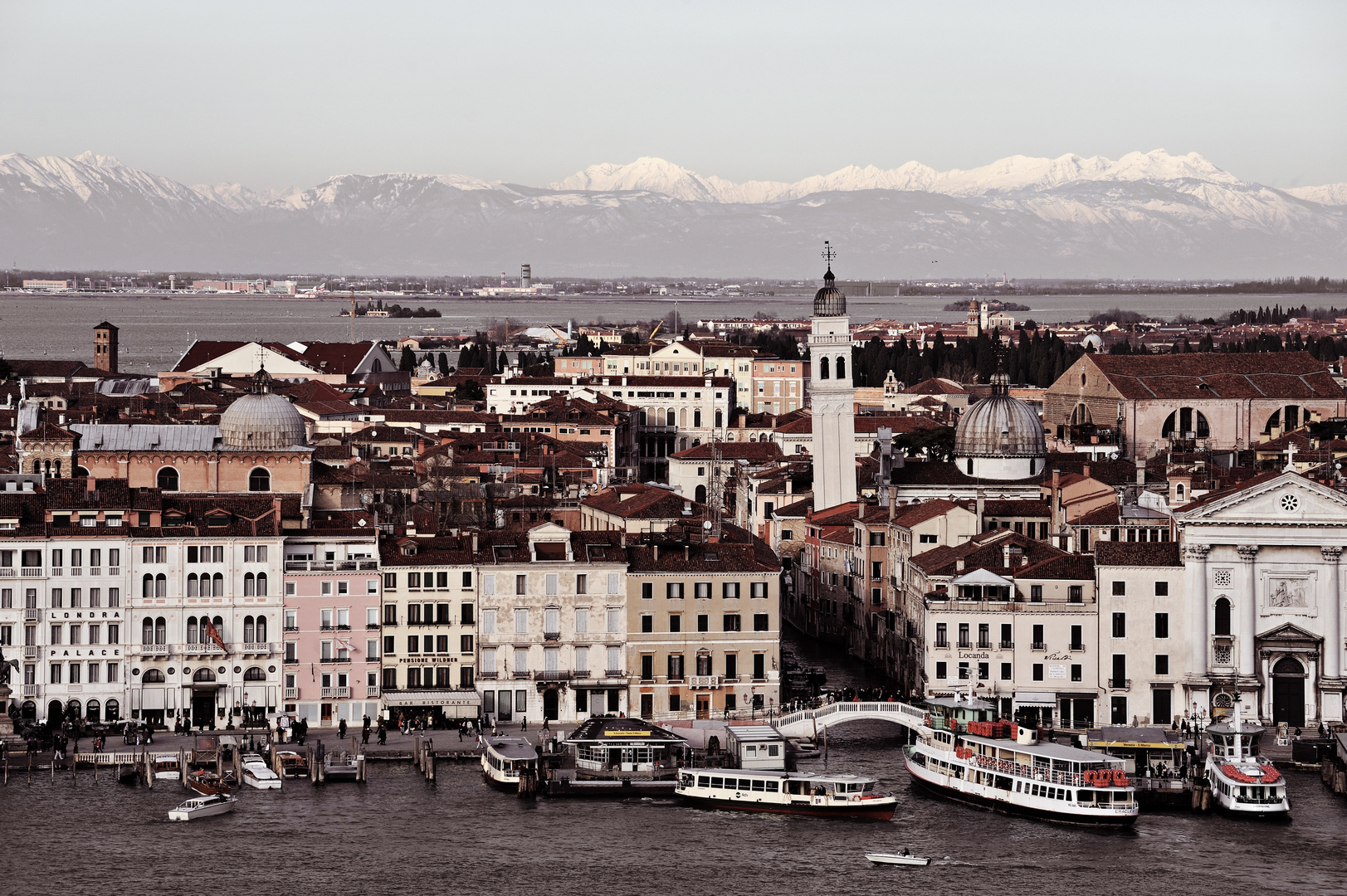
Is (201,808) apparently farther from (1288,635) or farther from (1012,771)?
(1288,635)

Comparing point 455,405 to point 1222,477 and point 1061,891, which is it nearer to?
point 1222,477

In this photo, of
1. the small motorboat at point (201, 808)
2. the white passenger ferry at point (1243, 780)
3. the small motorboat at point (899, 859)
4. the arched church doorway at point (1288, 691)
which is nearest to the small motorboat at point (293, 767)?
the small motorboat at point (201, 808)

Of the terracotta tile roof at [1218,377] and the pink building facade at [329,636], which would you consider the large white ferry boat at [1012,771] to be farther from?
the terracotta tile roof at [1218,377]

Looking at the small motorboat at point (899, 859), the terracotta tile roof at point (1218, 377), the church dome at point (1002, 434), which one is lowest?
the small motorboat at point (899, 859)

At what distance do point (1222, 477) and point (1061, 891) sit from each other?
92.7ft

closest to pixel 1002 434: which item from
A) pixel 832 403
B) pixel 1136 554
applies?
pixel 832 403

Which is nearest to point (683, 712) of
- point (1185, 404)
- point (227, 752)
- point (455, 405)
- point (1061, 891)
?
point (227, 752)

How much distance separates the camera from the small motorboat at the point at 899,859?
39938 mm

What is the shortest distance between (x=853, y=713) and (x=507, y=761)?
784cm

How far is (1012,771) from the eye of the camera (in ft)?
144

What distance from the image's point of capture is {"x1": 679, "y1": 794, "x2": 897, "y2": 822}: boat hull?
142 feet

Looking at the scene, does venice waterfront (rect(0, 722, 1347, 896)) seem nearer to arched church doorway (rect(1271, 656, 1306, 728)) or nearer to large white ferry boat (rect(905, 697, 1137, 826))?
large white ferry boat (rect(905, 697, 1137, 826))

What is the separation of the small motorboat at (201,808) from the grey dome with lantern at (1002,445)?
29.8 metres

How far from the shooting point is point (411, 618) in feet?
161
